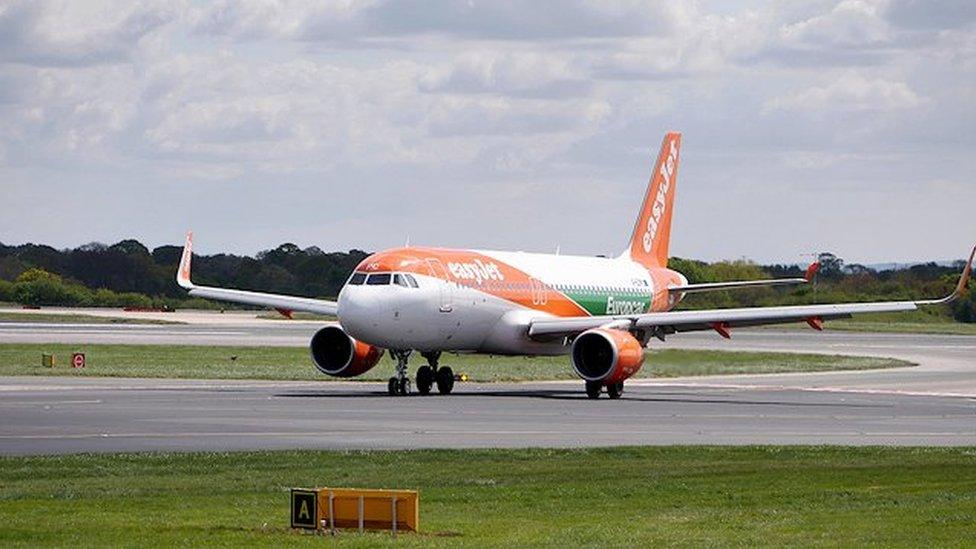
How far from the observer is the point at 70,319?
12381cm

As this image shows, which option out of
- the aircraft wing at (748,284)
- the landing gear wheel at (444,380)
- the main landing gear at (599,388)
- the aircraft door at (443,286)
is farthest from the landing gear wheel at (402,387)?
the aircraft wing at (748,284)

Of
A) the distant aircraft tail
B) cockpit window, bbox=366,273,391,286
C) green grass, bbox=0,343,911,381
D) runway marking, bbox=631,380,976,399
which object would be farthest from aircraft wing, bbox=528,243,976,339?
the distant aircraft tail

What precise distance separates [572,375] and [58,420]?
29.5 meters

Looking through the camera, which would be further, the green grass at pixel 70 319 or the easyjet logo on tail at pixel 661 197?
the green grass at pixel 70 319

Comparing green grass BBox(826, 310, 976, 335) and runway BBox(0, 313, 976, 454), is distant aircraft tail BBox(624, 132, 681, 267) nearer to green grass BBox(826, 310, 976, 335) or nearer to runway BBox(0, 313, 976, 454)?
runway BBox(0, 313, 976, 454)

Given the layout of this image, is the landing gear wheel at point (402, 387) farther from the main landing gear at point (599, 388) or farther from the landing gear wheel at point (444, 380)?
the main landing gear at point (599, 388)

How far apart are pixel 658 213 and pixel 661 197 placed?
0.57 metres

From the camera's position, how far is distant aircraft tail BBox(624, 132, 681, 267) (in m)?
69.2

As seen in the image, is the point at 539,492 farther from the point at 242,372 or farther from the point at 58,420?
the point at 242,372

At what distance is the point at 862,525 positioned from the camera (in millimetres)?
21500

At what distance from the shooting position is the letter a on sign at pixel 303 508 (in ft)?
66.6

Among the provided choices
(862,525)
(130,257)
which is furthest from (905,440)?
(130,257)

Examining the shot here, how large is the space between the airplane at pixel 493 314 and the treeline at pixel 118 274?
8014 cm

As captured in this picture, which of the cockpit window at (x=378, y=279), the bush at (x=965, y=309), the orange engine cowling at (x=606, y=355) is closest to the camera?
the cockpit window at (x=378, y=279)
